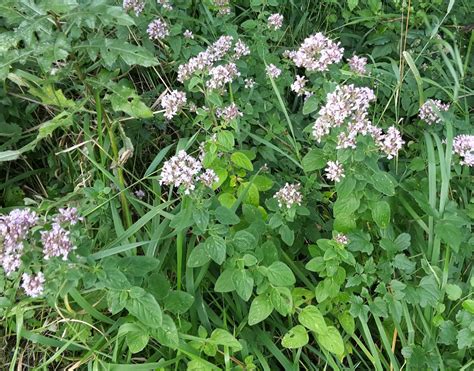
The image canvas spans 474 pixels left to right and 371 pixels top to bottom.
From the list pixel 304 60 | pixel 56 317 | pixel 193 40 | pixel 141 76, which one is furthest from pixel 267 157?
pixel 56 317

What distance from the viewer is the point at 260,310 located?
5.81 ft

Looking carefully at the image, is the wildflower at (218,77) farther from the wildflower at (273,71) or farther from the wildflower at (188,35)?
the wildflower at (188,35)

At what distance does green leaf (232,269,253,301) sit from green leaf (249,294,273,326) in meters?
0.12

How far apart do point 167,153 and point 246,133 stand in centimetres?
48

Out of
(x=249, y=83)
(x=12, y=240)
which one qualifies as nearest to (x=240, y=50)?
(x=249, y=83)

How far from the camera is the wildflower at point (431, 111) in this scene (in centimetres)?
226

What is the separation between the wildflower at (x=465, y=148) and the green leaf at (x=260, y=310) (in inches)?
37.6

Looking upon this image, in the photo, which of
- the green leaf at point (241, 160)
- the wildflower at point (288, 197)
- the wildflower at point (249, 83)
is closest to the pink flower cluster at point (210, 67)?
the wildflower at point (249, 83)

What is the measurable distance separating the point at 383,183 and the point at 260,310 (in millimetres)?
608

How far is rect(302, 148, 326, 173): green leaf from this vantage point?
183 centimetres

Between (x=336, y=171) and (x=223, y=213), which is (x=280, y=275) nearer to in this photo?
(x=223, y=213)

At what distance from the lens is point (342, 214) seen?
1.89 m

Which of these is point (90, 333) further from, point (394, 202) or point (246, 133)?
point (394, 202)

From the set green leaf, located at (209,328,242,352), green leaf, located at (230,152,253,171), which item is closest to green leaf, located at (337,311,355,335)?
green leaf, located at (209,328,242,352)
